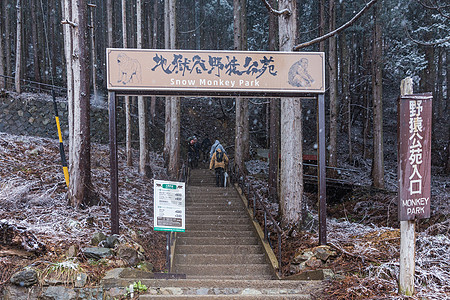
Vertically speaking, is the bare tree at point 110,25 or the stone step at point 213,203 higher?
the bare tree at point 110,25

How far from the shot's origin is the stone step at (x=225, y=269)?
23.4ft

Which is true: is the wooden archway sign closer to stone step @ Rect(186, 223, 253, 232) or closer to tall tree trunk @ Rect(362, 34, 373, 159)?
stone step @ Rect(186, 223, 253, 232)

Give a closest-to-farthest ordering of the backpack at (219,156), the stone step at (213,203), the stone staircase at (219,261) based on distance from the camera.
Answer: the stone staircase at (219,261)
the stone step at (213,203)
the backpack at (219,156)

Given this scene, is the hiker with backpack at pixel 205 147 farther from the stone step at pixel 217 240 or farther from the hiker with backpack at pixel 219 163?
the stone step at pixel 217 240

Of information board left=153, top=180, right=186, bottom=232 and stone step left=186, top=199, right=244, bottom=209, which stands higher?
information board left=153, top=180, right=186, bottom=232

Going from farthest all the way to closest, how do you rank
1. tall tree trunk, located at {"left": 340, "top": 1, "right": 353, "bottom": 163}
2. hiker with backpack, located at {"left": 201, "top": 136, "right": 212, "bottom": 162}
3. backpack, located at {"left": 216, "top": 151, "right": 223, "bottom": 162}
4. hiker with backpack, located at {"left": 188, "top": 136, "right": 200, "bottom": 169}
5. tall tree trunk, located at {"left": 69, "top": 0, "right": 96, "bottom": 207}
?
1. tall tree trunk, located at {"left": 340, "top": 1, "right": 353, "bottom": 163}
2. hiker with backpack, located at {"left": 201, "top": 136, "right": 212, "bottom": 162}
3. hiker with backpack, located at {"left": 188, "top": 136, "right": 200, "bottom": 169}
4. backpack, located at {"left": 216, "top": 151, "right": 223, "bottom": 162}
5. tall tree trunk, located at {"left": 69, "top": 0, "right": 96, "bottom": 207}

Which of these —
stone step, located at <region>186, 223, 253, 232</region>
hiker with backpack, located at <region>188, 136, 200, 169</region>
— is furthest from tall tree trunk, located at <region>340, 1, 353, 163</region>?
stone step, located at <region>186, 223, 253, 232</region>

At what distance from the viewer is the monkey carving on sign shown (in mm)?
6125

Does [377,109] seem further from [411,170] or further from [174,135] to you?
[411,170]

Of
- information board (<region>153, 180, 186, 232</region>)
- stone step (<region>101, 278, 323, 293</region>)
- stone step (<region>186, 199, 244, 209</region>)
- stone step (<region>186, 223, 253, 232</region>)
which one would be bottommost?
stone step (<region>186, 223, 253, 232</region>)

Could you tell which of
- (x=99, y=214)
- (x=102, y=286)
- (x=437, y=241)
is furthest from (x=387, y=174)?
(x=102, y=286)

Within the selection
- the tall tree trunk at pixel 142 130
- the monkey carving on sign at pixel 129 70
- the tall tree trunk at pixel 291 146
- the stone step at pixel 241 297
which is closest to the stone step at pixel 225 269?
the tall tree trunk at pixel 291 146

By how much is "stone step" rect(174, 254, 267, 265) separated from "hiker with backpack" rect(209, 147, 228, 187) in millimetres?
5644

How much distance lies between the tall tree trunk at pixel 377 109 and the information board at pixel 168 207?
11254 mm
